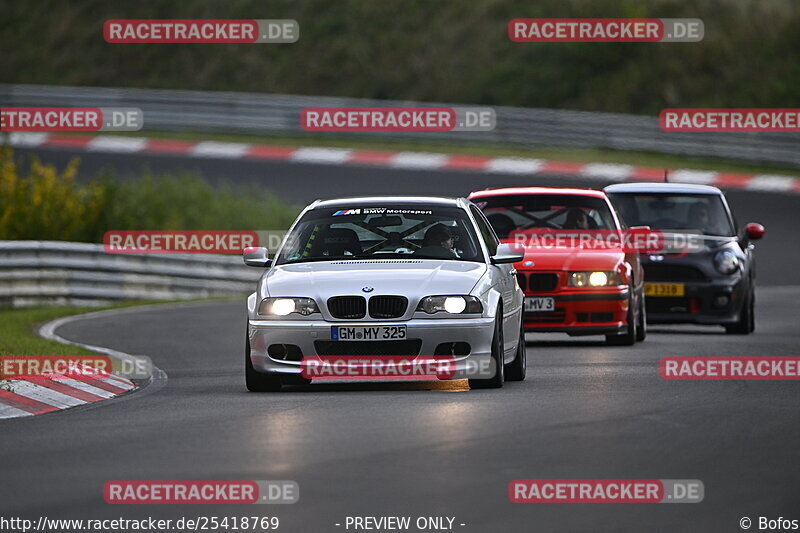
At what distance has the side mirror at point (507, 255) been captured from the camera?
525 inches

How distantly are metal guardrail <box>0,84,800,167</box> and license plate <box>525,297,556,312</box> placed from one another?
19.6m

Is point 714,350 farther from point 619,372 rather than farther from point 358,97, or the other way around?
point 358,97

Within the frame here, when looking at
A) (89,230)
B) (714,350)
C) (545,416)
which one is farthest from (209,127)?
(545,416)

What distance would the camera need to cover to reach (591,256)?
17.1 meters

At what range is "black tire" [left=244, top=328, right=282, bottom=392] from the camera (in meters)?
12.7

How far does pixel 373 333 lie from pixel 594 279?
16.7 feet

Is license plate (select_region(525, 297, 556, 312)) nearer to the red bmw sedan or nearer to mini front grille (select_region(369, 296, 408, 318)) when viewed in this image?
the red bmw sedan

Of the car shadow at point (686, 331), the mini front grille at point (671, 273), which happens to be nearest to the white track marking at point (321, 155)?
the car shadow at point (686, 331)

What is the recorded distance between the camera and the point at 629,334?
17.2 meters

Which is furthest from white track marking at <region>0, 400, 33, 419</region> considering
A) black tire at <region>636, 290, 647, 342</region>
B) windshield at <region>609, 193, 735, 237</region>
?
windshield at <region>609, 193, 735, 237</region>

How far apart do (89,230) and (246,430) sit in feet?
57.4

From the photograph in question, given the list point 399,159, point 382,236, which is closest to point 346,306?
point 382,236

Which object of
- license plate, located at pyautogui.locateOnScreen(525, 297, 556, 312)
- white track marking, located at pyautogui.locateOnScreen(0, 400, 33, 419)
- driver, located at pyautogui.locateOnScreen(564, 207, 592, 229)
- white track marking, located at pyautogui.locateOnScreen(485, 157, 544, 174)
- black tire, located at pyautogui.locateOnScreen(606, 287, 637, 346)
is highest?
white track marking, located at pyautogui.locateOnScreen(485, 157, 544, 174)

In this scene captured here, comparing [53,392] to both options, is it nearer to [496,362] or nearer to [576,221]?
[496,362]
